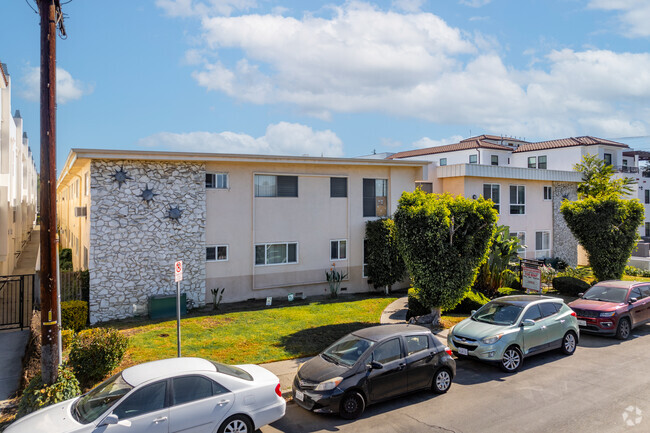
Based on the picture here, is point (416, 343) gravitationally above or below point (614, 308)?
above

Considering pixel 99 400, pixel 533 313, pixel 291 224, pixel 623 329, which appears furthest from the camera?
pixel 291 224

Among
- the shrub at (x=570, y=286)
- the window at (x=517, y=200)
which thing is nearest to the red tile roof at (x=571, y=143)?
the window at (x=517, y=200)

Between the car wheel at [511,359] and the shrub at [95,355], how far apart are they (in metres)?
8.80

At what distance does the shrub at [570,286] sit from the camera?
20156 millimetres

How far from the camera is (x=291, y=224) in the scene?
1894 centimetres

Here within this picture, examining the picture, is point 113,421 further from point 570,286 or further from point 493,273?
point 570,286

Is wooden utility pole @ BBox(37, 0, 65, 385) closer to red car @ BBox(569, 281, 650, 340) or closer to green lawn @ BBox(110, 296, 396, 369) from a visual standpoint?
green lawn @ BBox(110, 296, 396, 369)

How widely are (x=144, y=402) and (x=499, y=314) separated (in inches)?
358

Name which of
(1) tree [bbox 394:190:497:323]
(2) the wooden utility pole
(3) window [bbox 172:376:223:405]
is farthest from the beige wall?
(3) window [bbox 172:376:223:405]

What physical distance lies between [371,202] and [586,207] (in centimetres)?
1013

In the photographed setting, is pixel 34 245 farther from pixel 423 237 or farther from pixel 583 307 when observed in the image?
pixel 583 307

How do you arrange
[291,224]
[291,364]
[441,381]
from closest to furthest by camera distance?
1. [441,381]
2. [291,364]
3. [291,224]

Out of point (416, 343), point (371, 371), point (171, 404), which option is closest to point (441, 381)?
point (416, 343)

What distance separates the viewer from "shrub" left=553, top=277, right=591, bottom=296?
66.1 feet
